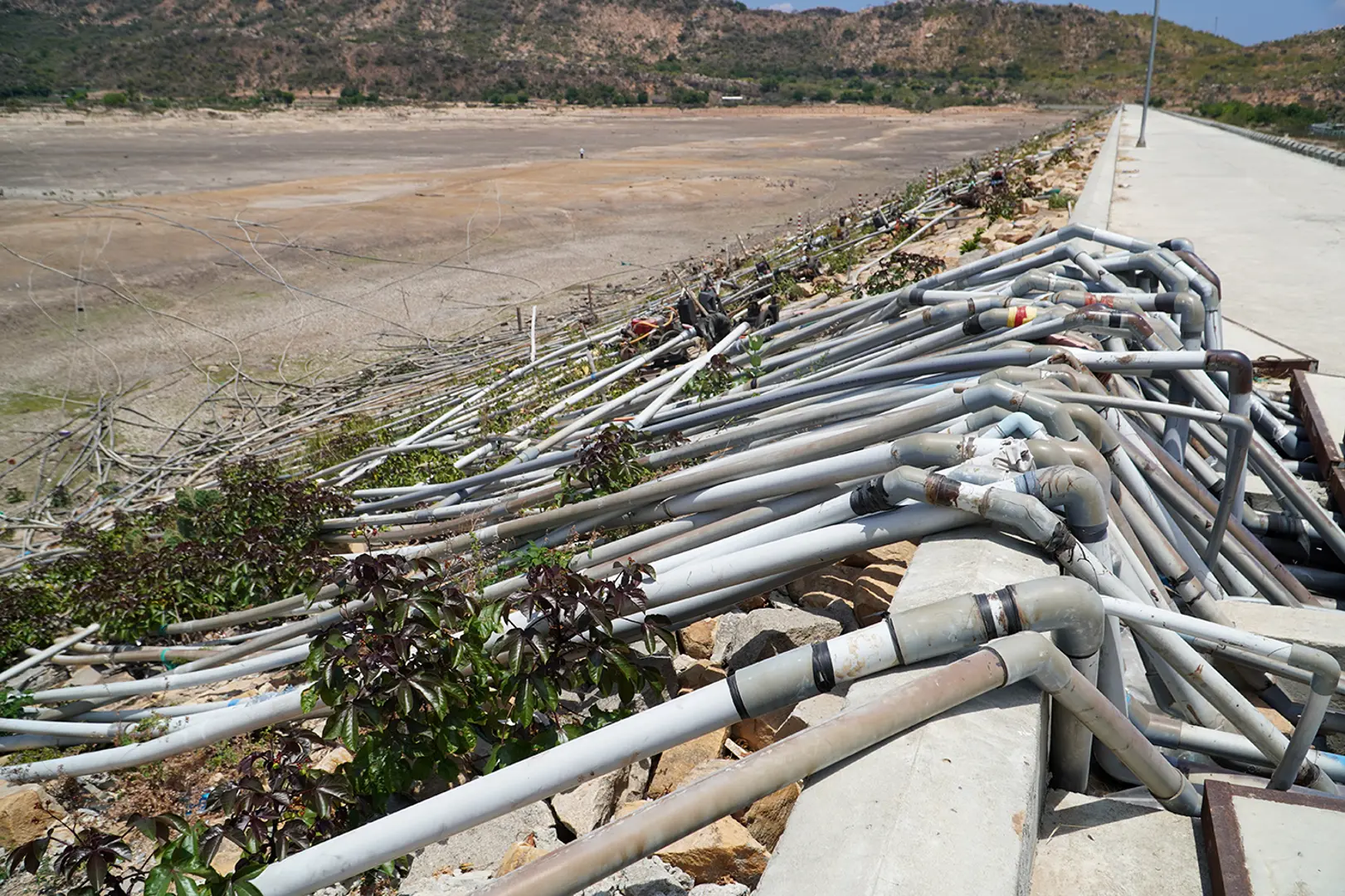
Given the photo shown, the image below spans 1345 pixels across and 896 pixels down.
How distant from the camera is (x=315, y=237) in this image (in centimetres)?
1498

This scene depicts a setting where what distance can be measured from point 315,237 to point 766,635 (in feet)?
47.9

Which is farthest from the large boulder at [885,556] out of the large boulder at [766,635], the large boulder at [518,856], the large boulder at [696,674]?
the large boulder at [518,856]

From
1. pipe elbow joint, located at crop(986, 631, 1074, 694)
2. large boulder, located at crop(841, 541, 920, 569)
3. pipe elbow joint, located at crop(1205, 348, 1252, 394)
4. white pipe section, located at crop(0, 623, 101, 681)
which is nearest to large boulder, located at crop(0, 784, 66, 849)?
white pipe section, located at crop(0, 623, 101, 681)

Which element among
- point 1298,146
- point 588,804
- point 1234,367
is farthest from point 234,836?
point 1298,146

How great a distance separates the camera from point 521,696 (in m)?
2.48

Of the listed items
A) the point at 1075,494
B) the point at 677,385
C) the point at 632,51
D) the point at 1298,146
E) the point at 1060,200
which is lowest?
the point at 677,385

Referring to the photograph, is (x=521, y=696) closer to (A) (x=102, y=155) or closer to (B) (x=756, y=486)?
(B) (x=756, y=486)

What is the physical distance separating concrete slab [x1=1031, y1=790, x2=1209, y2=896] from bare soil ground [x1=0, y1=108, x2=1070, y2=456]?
8.77 meters

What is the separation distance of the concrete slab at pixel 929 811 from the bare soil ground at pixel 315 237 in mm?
8567

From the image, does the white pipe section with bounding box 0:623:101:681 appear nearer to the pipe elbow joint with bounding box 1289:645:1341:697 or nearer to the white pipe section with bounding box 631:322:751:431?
the white pipe section with bounding box 631:322:751:431

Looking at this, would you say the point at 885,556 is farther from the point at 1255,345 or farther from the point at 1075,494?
the point at 1255,345

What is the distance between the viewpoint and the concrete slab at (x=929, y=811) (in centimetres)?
142

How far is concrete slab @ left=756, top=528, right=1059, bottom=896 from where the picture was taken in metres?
1.42

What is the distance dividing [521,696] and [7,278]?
526 inches
